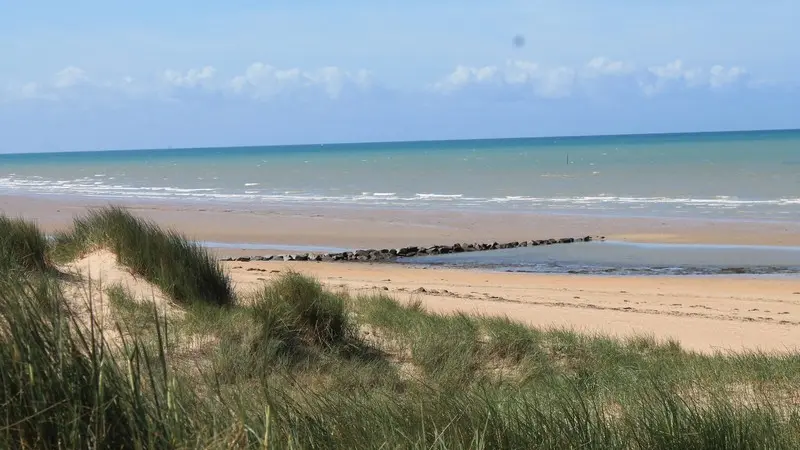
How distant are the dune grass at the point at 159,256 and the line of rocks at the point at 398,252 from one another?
324 inches

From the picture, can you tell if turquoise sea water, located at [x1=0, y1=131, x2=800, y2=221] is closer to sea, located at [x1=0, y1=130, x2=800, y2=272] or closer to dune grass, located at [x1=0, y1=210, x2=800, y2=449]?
sea, located at [x1=0, y1=130, x2=800, y2=272]

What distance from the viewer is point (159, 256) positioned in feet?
29.2

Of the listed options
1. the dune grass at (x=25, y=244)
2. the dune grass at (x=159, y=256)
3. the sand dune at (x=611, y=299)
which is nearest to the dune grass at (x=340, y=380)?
the dune grass at (x=159, y=256)

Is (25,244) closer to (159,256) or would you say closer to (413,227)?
(159,256)

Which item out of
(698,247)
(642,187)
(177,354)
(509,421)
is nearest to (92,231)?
(177,354)

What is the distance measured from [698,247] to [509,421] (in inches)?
670

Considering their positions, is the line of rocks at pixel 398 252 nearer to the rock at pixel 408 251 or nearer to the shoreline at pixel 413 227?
the rock at pixel 408 251

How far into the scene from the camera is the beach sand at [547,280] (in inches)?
437

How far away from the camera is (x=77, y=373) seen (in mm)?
3057

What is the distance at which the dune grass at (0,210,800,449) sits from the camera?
9.95ft

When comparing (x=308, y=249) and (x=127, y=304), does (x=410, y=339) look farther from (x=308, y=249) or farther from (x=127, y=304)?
(x=308, y=249)

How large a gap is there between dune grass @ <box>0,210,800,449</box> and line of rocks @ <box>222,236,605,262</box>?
25.7ft

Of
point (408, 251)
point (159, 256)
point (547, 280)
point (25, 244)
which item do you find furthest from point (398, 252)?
point (25, 244)

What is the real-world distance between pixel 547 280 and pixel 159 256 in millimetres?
8384
